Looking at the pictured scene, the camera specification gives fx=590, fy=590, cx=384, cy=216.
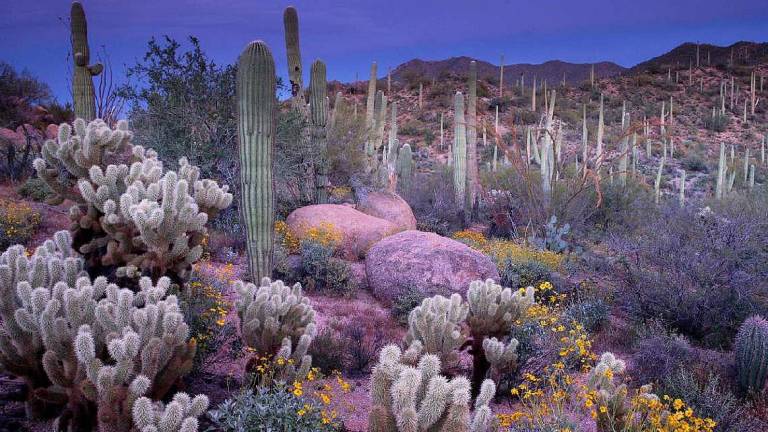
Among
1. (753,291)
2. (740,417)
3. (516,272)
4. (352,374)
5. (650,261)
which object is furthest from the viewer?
(516,272)

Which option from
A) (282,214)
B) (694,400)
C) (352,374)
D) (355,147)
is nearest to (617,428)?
(694,400)

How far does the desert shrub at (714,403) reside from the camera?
4457 millimetres

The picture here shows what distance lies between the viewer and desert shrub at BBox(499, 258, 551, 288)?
8.15 m

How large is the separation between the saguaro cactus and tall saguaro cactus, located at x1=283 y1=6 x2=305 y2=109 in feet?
1.26

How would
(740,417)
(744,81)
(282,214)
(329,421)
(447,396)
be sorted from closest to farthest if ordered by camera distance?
(447,396)
(329,421)
(740,417)
(282,214)
(744,81)

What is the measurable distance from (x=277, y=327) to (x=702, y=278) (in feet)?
16.7

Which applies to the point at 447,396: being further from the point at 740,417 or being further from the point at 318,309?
the point at 318,309

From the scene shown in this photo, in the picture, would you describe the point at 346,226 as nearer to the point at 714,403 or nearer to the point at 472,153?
the point at 472,153

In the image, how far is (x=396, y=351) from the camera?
3.23 metres

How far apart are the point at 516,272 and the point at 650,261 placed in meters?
1.76

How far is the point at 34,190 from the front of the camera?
37.4ft

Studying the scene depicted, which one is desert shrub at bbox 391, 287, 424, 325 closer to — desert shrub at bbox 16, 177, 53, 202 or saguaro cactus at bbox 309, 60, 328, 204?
saguaro cactus at bbox 309, 60, 328, 204

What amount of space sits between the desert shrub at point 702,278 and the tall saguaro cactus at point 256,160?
14.8 feet

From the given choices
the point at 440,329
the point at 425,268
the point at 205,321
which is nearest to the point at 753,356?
the point at 440,329
